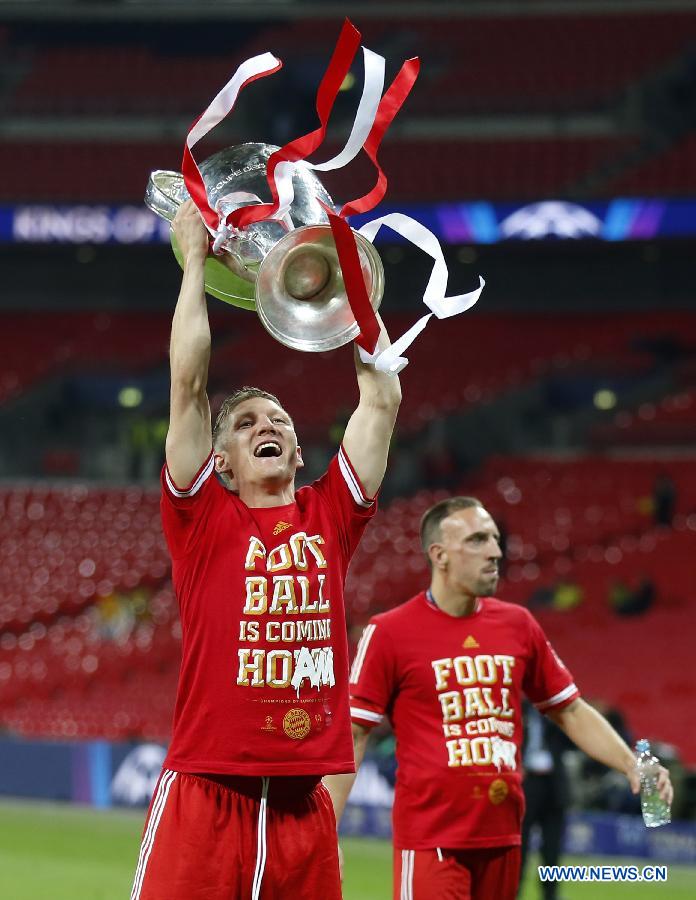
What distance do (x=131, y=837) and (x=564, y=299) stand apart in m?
14.1


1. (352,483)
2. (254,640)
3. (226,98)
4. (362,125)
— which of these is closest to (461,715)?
(352,483)

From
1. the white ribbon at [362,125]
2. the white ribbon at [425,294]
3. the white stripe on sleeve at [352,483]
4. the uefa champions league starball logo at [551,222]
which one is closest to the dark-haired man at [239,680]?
the white stripe on sleeve at [352,483]

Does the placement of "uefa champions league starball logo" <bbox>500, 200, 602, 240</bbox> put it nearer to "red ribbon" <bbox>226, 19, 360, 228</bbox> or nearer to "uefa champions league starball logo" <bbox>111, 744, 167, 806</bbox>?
"uefa champions league starball logo" <bbox>111, 744, 167, 806</bbox>

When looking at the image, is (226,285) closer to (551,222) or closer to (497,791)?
(497,791)

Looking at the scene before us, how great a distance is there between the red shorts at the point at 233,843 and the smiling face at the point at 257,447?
80cm

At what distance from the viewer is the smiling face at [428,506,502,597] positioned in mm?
5707

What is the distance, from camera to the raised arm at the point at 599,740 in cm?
513

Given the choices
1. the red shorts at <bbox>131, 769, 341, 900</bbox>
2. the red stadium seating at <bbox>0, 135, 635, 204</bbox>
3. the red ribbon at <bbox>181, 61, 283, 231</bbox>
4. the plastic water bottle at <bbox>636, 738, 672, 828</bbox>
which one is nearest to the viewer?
the red shorts at <bbox>131, 769, 341, 900</bbox>

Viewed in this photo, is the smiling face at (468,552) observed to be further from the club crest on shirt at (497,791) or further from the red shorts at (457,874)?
the red shorts at (457,874)

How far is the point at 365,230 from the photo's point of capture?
417 cm

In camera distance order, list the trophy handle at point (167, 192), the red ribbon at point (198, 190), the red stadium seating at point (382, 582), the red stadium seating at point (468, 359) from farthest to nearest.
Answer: the red stadium seating at point (468, 359) → the red stadium seating at point (382, 582) → the trophy handle at point (167, 192) → the red ribbon at point (198, 190)

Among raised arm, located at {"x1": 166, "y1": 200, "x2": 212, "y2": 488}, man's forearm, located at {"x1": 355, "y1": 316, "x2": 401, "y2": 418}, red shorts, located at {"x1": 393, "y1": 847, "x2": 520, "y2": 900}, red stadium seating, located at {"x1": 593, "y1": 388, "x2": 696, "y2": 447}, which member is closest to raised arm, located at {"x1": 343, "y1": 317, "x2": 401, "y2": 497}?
man's forearm, located at {"x1": 355, "y1": 316, "x2": 401, "y2": 418}

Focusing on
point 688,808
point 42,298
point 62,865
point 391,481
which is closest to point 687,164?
point 391,481

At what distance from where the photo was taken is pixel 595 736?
5422mm
